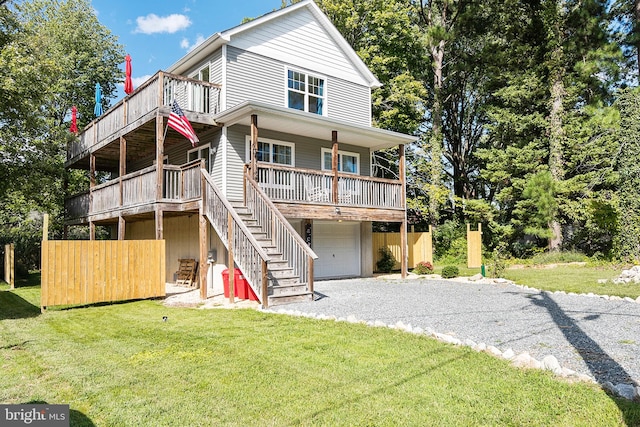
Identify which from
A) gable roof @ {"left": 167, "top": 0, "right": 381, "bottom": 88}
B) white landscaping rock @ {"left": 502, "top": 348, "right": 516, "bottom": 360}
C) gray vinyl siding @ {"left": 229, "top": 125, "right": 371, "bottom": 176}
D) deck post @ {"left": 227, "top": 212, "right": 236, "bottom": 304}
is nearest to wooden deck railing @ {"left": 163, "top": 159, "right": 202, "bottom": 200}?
gray vinyl siding @ {"left": 229, "top": 125, "right": 371, "bottom": 176}

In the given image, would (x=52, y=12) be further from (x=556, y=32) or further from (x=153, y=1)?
(x=556, y=32)

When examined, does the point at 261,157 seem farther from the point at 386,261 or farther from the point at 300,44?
the point at 386,261

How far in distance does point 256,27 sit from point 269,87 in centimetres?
203

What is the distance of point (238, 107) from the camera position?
12.0 m

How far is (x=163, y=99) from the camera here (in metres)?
12.5

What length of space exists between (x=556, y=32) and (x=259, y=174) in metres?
17.7

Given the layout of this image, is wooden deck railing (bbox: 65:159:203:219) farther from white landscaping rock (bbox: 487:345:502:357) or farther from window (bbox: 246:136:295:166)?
white landscaping rock (bbox: 487:345:502:357)

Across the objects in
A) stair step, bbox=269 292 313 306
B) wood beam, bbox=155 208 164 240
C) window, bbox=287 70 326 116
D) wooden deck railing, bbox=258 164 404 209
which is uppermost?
window, bbox=287 70 326 116

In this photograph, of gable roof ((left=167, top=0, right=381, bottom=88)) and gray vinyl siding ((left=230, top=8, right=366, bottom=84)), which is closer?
gable roof ((left=167, top=0, right=381, bottom=88))

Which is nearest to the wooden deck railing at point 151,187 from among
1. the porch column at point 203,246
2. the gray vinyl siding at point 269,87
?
the porch column at point 203,246

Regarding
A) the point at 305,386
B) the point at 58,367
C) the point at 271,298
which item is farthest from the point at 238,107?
the point at 305,386

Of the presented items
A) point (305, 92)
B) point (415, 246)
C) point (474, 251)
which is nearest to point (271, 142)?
point (305, 92)

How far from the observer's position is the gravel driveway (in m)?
5.23

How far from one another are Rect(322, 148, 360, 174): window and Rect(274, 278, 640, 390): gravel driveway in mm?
5577
